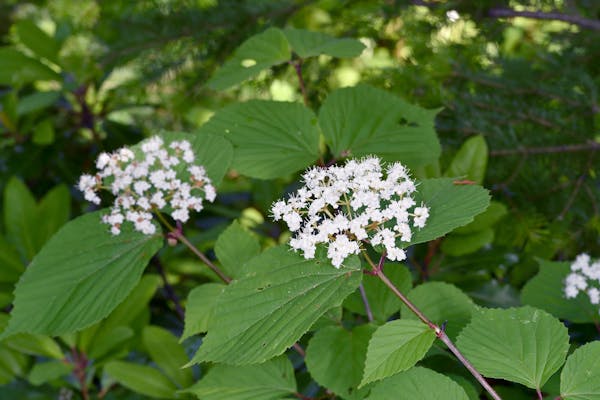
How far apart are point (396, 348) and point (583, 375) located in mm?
232

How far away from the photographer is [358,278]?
740 millimetres

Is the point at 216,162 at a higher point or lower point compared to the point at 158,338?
higher

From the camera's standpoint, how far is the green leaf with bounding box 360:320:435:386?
0.69 meters

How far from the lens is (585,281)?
1.00 metres

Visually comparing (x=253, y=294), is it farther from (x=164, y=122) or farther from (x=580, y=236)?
(x=164, y=122)

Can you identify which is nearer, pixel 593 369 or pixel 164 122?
pixel 593 369

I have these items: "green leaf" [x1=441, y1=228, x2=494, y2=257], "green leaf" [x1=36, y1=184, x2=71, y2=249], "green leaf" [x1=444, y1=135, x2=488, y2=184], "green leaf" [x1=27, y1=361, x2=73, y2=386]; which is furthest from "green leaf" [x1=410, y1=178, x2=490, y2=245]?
"green leaf" [x1=36, y1=184, x2=71, y2=249]

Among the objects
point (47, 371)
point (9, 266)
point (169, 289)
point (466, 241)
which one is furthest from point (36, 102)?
point (466, 241)

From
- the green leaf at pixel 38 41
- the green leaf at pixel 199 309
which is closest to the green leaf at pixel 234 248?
the green leaf at pixel 199 309

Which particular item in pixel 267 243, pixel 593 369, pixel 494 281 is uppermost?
pixel 593 369

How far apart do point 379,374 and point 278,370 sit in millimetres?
286

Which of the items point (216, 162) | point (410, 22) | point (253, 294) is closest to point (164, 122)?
point (410, 22)

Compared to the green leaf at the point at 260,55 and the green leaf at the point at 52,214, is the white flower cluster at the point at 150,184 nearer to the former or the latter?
the green leaf at the point at 260,55

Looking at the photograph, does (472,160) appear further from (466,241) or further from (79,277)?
(79,277)
